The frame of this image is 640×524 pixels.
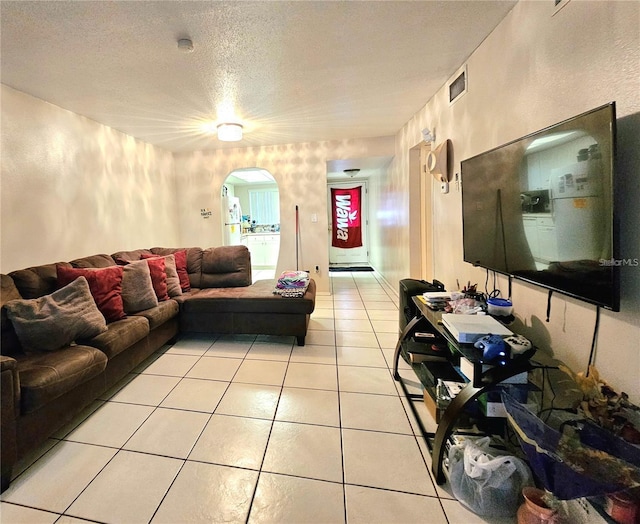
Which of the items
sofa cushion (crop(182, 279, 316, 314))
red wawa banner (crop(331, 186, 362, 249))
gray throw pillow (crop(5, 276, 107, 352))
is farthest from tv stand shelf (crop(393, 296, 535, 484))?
red wawa banner (crop(331, 186, 362, 249))

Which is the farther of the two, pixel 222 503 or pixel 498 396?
pixel 498 396

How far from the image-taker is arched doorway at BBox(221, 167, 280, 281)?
6198 mm

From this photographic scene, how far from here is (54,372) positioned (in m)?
A: 1.53

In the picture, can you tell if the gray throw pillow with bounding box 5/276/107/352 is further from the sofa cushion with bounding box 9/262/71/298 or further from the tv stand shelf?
the tv stand shelf

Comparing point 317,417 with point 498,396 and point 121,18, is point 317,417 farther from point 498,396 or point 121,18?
point 121,18

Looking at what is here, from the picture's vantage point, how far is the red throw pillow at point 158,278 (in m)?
2.79

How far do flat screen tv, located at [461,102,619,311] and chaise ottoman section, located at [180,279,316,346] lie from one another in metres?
1.71

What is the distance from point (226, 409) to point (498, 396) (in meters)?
1.60

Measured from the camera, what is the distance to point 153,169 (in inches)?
171

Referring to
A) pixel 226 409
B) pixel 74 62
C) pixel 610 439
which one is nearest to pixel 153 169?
pixel 74 62

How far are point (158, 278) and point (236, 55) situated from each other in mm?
2117

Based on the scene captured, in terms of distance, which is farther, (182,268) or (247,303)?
(182,268)

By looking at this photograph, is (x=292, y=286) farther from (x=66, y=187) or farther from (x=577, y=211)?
(x=66, y=187)

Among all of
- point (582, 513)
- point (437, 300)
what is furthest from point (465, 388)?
point (437, 300)
